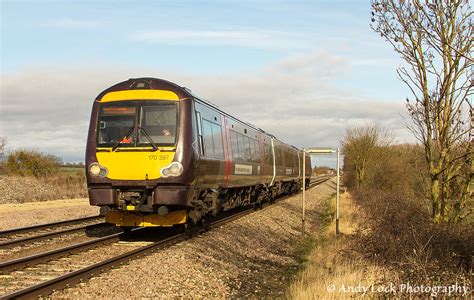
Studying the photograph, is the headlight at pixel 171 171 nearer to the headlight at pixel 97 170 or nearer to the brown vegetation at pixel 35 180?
the headlight at pixel 97 170

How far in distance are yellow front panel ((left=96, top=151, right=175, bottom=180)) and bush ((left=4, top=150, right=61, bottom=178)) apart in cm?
3466

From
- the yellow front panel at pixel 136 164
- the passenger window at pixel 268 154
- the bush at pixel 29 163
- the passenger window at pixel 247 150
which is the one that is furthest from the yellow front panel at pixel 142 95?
the bush at pixel 29 163

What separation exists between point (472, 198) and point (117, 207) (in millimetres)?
7489

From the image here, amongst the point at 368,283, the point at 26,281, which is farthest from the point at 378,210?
the point at 26,281

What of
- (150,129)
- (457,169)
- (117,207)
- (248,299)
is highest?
(150,129)

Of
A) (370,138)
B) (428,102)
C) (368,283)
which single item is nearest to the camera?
(368,283)

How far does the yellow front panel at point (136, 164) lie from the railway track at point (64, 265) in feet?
4.64

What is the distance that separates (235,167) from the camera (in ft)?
47.8

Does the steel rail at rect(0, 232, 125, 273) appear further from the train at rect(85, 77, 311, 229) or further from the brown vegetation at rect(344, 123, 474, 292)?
the brown vegetation at rect(344, 123, 474, 292)

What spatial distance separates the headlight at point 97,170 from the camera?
396 inches

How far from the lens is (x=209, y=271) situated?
796cm

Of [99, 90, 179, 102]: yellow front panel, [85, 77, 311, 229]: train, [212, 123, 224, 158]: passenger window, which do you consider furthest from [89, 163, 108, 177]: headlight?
[212, 123, 224, 158]: passenger window

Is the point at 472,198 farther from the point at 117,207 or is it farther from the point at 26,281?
the point at 26,281

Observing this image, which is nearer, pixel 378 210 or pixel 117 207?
pixel 117 207
